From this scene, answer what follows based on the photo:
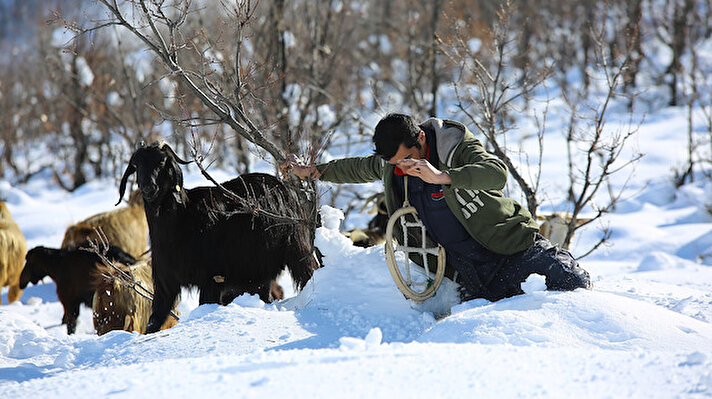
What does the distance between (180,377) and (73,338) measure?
77.6 inches

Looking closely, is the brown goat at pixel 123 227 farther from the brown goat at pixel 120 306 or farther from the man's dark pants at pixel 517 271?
the man's dark pants at pixel 517 271

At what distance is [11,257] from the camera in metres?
8.04

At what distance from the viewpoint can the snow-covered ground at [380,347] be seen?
2.47 meters

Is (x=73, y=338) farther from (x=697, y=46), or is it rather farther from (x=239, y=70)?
(x=697, y=46)

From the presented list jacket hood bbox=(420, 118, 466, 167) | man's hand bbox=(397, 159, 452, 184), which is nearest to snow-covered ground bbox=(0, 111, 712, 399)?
man's hand bbox=(397, 159, 452, 184)

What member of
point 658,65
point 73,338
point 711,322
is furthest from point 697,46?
point 73,338

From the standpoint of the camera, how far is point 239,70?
4.87 metres

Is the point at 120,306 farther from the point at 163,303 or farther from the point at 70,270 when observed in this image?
the point at 163,303

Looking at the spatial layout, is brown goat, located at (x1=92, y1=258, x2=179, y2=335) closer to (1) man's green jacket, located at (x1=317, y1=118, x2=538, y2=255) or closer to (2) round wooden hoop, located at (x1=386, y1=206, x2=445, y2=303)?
(2) round wooden hoop, located at (x1=386, y1=206, x2=445, y2=303)

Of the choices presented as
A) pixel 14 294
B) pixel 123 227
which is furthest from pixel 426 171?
pixel 14 294

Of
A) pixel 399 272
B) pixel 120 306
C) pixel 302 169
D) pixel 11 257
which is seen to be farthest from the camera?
pixel 11 257

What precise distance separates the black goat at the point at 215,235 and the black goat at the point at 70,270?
176 cm

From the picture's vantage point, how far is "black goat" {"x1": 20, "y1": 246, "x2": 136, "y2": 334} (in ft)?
21.4

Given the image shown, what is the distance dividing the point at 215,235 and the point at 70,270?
2.40 m
